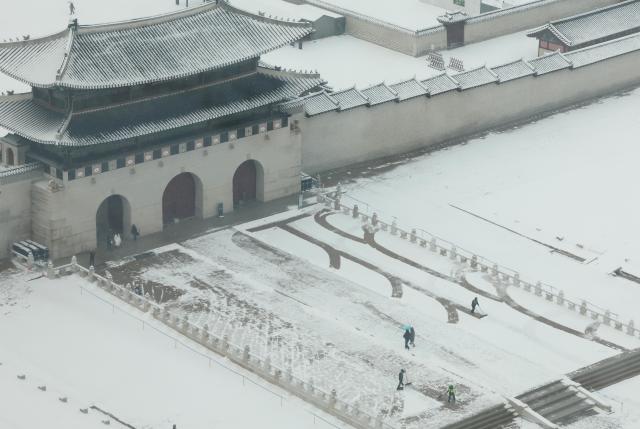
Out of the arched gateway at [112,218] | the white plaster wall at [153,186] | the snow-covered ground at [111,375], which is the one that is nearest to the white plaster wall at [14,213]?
the white plaster wall at [153,186]

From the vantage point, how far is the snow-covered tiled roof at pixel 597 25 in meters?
123

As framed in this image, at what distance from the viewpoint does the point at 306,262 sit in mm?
92375

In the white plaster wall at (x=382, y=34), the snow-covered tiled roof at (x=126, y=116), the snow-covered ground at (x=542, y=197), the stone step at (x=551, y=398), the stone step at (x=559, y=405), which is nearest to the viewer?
the stone step at (x=559, y=405)

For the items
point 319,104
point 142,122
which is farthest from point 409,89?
point 142,122

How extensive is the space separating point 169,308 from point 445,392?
17.1 metres

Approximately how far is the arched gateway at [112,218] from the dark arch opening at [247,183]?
27.4ft

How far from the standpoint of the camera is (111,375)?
7850 cm

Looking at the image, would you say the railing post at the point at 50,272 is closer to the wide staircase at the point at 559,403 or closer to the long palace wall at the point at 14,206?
the long palace wall at the point at 14,206

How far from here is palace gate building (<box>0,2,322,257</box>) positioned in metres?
89.6

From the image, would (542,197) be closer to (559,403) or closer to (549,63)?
(549,63)

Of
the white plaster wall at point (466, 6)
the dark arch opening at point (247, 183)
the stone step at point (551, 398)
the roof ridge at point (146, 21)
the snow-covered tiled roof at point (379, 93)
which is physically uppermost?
the roof ridge at point (146, 21)

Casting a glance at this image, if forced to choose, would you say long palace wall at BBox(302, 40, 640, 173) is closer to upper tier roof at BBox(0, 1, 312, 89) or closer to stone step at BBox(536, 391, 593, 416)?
upper tier roof at BBox(0, 1, 312, 89)

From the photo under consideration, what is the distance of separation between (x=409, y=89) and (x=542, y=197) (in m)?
13.5

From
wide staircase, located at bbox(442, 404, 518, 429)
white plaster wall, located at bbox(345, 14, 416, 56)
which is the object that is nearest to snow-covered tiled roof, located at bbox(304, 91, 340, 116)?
white plaster wall, located at bbox(345, 14, 416, 56)
